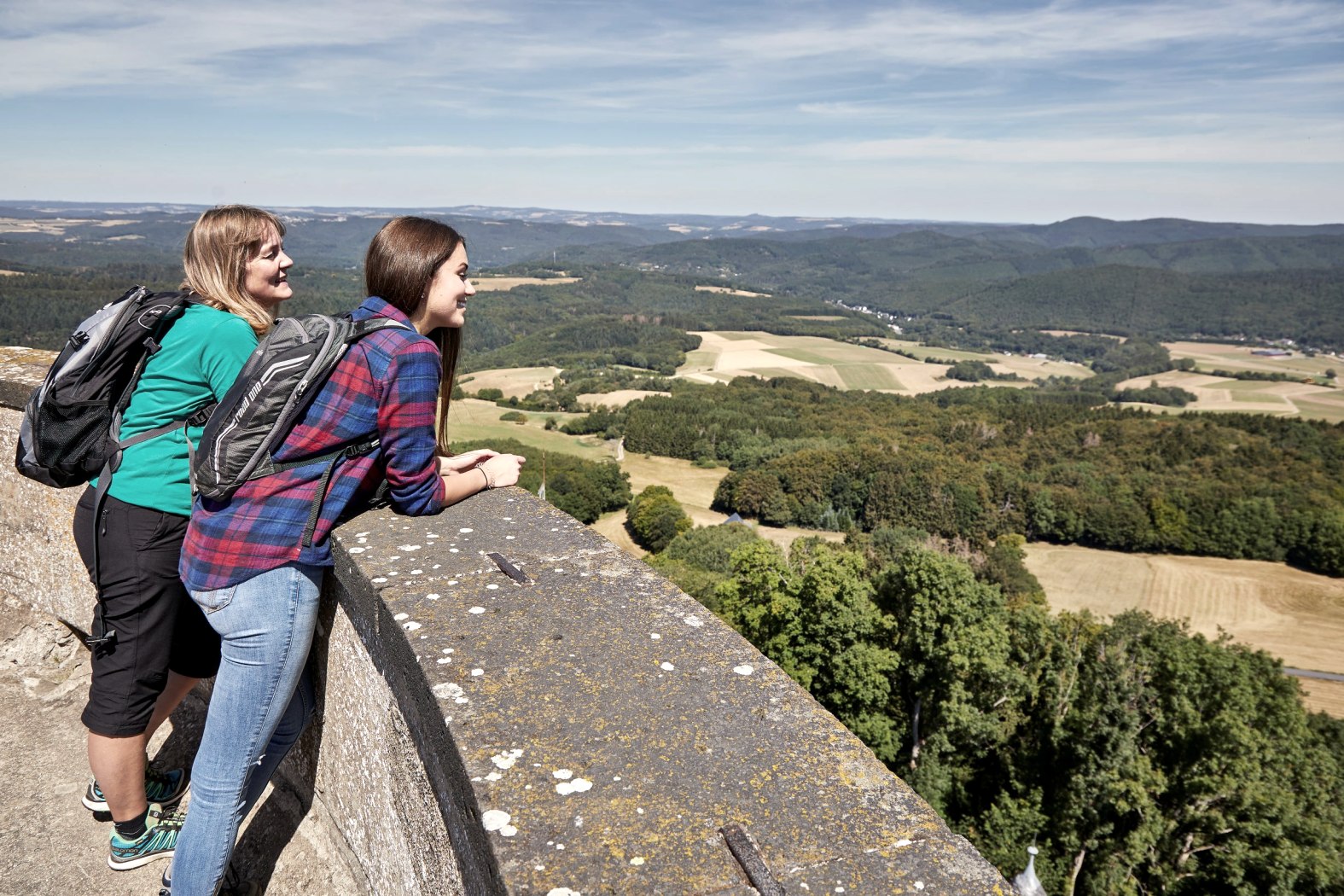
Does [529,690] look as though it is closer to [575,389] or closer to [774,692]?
[774,692]

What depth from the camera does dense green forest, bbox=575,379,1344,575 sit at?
60531 millimetres

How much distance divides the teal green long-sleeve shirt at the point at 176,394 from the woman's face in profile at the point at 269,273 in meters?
0.20

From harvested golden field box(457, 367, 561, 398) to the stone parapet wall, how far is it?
309 feet

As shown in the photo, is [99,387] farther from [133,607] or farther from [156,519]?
[133,607]

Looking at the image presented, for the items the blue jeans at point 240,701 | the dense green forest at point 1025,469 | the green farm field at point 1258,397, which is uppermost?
the blue jeans at point 240,701

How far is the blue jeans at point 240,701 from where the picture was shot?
2547mm

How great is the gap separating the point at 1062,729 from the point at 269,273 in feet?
70.3

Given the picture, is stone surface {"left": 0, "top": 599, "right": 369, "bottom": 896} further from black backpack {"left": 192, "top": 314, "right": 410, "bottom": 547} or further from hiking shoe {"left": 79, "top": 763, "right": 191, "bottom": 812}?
black backpack {"left": 192, "top": 314, "right": 410, "bottom": 547}

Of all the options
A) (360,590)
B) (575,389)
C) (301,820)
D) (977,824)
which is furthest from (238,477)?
(575,389)

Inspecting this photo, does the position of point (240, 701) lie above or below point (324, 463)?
below

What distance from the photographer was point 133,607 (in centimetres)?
277

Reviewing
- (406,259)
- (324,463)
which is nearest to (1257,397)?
(406,259)

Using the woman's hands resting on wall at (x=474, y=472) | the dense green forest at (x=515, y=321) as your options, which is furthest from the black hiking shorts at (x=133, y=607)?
the dense green forest at (x=515, y=321)

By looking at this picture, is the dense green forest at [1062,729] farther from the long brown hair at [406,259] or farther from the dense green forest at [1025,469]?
the dense green forest at [1025,469]
